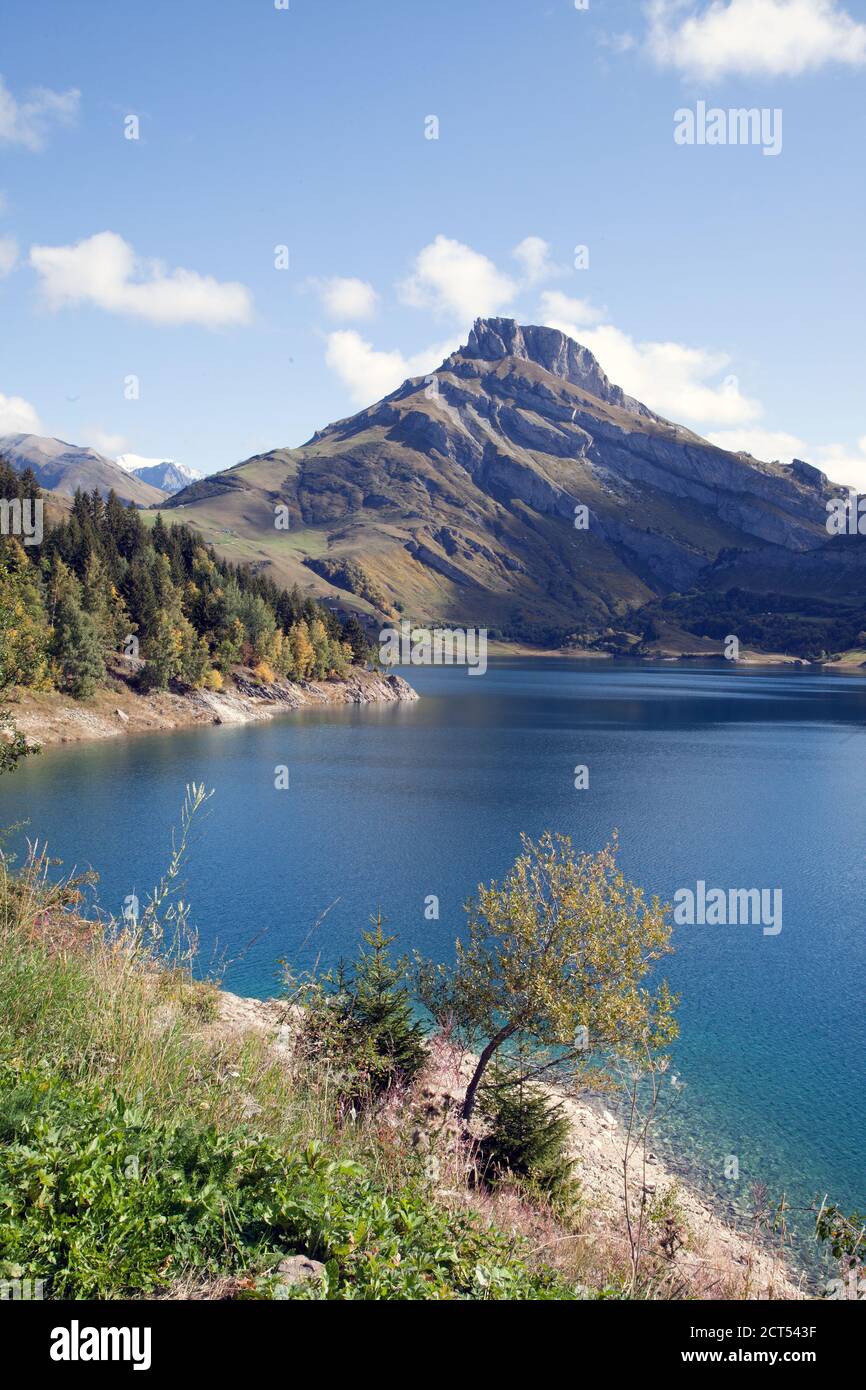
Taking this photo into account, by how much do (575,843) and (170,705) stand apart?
6772 cm

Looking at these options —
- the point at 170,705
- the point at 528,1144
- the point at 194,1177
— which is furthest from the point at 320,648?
the point at 194,1177

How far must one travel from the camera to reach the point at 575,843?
56.1m

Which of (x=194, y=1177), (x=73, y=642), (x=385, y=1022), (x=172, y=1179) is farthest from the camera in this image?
(x=73, y=642)

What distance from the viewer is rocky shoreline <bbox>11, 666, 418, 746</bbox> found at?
286 feet

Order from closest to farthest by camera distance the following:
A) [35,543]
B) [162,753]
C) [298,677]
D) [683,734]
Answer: [162,753], [35,543], [683,734], [298,677]

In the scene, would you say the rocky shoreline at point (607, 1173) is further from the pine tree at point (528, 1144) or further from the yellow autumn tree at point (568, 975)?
the yellow autumn tree at point (568, 975)

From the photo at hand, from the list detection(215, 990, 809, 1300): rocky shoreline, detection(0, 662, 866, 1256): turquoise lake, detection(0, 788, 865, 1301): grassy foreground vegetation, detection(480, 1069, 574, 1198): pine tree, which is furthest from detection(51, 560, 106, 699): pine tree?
A: detection(0, 788, 865, 1301): grassy foreground vegetation

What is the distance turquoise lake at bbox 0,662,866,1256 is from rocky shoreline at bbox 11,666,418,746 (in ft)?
14.1

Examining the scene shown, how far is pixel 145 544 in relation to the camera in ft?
396

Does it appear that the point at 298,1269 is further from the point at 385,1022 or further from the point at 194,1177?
the point at 385,1022
